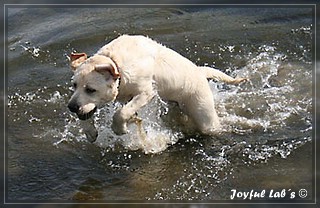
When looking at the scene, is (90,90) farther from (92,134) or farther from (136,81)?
(92,134)

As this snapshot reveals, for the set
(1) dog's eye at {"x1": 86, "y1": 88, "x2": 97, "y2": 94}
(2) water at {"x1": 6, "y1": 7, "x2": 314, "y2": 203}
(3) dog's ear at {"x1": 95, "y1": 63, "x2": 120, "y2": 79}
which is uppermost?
(3) dog's ear at {"x1": 95, "y1": 63, "x2": 120, "y2": 79}

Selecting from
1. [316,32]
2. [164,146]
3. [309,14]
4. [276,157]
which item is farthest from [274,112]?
[309,14]

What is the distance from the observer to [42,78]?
812 centimetres

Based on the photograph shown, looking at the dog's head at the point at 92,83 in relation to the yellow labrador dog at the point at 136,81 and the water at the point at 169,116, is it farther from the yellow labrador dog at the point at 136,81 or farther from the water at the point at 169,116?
the water at the point at 169,116

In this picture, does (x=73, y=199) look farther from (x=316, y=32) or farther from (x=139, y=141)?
(x=316, y=32)

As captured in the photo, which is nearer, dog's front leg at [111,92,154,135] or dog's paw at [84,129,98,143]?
dog's front leg at [111,92,154,135]

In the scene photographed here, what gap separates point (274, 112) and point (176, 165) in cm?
167

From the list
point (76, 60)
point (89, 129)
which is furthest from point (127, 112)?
point (76, 60)

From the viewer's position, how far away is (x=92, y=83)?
5.09m

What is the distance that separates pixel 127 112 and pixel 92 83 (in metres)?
0.61

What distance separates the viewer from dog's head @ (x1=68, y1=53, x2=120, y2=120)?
200 inches

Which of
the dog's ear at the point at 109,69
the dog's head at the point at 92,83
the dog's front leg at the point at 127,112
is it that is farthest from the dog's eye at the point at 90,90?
the dog's front leg at the point at 127,112

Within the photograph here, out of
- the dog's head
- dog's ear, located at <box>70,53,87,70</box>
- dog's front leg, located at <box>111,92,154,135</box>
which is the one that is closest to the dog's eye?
the dog's head

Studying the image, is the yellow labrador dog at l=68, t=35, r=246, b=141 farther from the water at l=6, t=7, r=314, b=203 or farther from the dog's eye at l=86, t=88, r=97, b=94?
the water at l=6, t=7, r=314, b=203
